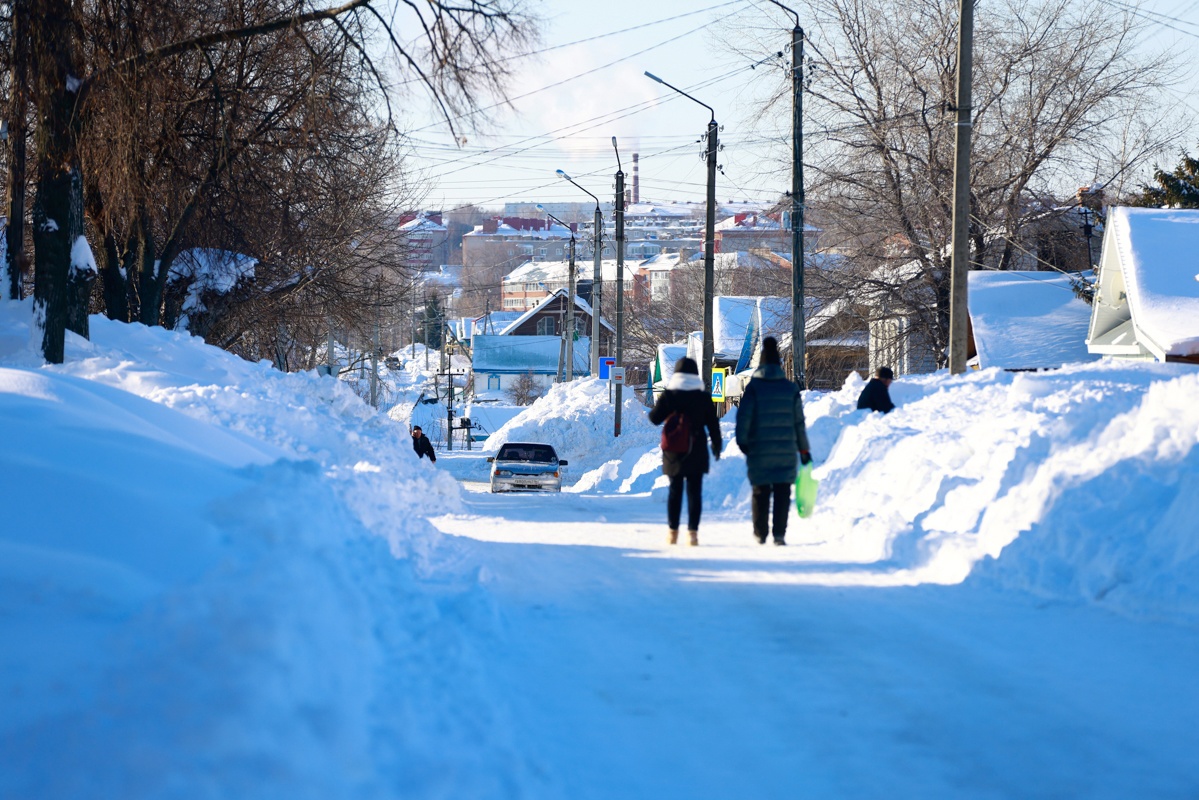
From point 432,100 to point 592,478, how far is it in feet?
53.9

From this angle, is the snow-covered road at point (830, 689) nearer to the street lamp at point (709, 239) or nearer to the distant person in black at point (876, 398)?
the distant person in black at point (876, 398)

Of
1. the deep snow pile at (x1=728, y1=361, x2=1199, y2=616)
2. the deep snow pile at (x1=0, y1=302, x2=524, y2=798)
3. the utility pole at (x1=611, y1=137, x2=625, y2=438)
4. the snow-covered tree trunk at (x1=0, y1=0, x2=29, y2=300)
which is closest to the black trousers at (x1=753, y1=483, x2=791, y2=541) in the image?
the deep snow pile at (x1=728, y1=361, x2=1199, y2=616)

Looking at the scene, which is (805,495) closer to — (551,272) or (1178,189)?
(1178,189)

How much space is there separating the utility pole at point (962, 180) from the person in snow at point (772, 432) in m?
9.31

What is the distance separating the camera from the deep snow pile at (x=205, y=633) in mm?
3842

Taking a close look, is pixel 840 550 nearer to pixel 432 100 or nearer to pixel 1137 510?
pixel 1137 510

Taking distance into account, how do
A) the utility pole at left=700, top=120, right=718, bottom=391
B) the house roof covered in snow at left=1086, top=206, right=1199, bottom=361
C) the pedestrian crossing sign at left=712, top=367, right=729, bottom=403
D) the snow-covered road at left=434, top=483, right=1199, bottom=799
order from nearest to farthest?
the snow-covered road at left=434, top=483, right=1199, bottom=799, the house roof covered in snow at left=1086, top=206, right=1199, bottom=361, the utility pole at left=700, top=120, right=718, bottom=391, the pedestrian crossing sign at left=712, top=367, right=729, bottom=403

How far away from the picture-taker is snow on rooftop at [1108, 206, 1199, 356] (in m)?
25.6

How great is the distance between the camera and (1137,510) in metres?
8.16

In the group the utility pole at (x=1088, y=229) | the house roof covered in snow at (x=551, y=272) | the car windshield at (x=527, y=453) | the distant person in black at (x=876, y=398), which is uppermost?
the house roof covered in snow at (x=551, y=272)

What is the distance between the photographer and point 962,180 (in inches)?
760

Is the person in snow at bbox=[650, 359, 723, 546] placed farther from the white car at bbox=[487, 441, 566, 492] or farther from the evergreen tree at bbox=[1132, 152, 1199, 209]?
the evergreen tree at bbox=[1132, 152, 1199, 209]

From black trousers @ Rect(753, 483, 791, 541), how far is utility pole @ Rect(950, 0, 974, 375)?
31.2ft

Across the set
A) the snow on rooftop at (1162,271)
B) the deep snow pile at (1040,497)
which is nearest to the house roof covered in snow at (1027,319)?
the snow on rooftop at (1162,271)
